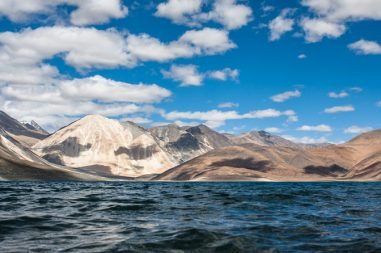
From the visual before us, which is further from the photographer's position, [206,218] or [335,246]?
[206,218]

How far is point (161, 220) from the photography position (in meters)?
26.6

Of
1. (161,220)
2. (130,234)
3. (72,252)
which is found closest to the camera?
(72,252)

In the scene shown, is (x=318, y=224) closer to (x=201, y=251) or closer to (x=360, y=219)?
(x=360, y=219)

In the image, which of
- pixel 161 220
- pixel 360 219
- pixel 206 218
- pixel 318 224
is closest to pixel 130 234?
pixel 161 220

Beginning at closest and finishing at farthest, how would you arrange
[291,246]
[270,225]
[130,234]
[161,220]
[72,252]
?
[72,252] → [291,246] → [130,234] → [270,225] → [161,220]

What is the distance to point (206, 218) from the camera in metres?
27.6

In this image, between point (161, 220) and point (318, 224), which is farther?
point (161, 220)

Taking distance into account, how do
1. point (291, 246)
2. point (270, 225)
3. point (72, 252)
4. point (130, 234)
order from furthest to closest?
point (270, 225) → point (130, 234) → point (291, 246) → point (72, 252)

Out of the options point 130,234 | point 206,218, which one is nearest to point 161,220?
point 206,218

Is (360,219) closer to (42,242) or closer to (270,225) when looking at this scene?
(270,225)

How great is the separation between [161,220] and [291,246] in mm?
10130

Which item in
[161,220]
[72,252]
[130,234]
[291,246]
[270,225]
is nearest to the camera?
[72,252]

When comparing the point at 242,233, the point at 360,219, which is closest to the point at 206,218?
the point at 242,233

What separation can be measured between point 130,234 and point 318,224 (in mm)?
10106
